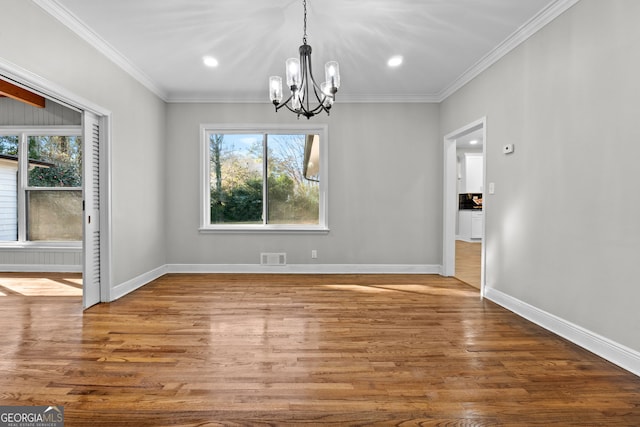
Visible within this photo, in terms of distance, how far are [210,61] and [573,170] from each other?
378cm

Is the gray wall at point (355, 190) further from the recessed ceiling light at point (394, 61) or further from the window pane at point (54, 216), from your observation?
the window pane at point (54, 216)

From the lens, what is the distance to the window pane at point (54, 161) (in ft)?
15.8

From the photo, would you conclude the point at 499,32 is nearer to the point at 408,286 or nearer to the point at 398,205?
the point at 398,205

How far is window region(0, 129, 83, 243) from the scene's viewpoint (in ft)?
15.7

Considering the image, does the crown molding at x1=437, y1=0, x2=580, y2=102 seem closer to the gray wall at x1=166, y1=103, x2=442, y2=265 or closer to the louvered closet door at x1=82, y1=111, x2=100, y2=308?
the gray wall at x1=166, y1=103, x2=442, y2=265

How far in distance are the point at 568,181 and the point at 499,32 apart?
1611 millimetres

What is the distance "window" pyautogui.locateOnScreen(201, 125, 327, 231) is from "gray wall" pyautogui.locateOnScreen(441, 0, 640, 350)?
2.61m

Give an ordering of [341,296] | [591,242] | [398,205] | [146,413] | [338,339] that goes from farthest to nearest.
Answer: [398,205] < [341,296] < [338,339] < [591,242] < [146,413]

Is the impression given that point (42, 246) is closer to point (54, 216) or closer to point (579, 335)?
point (54, 216)

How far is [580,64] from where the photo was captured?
238 cm

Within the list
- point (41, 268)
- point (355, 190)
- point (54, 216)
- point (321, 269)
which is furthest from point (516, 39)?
point (41, 268)

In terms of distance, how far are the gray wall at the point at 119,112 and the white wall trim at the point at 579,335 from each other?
4376 millimetres

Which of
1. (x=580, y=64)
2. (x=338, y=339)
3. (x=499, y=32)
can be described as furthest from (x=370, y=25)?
(x=338, y=339)

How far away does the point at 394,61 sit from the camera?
3562 mm
